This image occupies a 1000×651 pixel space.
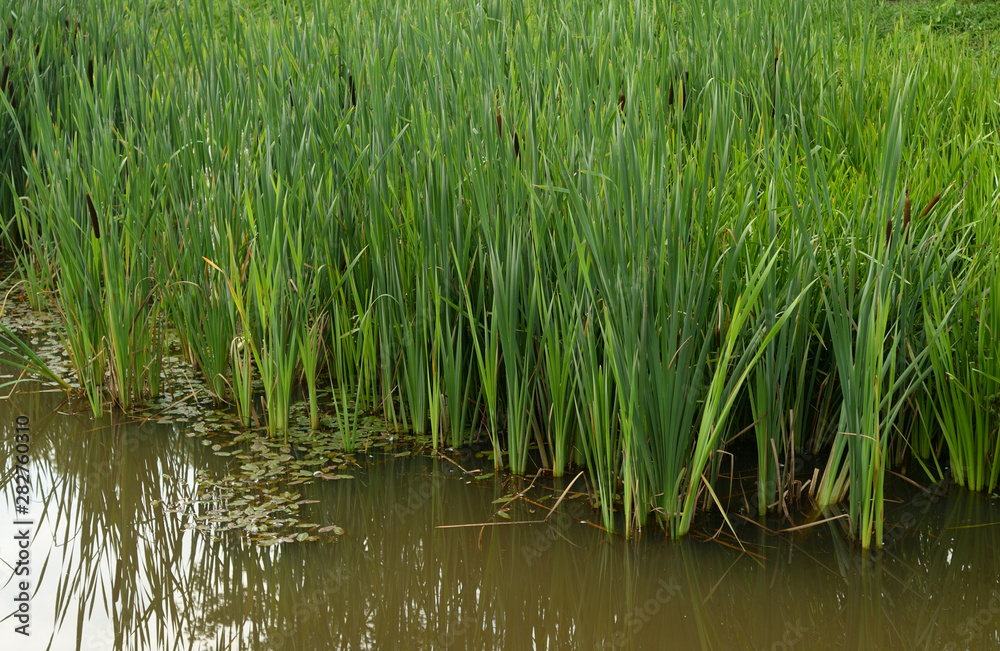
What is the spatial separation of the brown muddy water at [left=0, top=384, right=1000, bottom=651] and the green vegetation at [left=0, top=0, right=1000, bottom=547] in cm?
14

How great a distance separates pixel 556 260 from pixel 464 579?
874mm

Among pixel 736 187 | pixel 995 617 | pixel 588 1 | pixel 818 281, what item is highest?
pixel 588 1

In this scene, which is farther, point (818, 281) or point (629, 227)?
point (818, 281)

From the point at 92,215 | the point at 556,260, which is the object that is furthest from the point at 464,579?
the point at 92,215

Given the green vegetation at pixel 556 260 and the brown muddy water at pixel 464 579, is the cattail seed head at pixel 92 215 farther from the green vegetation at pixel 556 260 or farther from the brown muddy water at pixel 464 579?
the brown muddy water at pixel 464 579

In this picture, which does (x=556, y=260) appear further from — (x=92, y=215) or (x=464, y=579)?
(x=92, y=215)

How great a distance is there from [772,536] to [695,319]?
25.5 inches

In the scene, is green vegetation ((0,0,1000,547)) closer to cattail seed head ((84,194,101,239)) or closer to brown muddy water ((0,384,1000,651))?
cattail seed head ((84,194,101,239))

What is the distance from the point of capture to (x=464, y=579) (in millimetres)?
2234

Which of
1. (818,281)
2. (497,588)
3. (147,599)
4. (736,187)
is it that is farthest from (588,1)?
(147,599)

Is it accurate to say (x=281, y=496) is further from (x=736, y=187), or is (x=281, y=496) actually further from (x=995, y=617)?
(x=995, y=617)

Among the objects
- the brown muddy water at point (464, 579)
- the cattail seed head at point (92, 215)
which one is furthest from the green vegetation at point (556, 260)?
the brown muddy water at point (464, 579)

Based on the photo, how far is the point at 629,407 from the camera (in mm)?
2184

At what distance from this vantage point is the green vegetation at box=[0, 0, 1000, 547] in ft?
7.31
